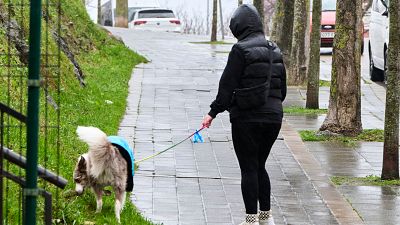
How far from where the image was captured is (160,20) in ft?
129

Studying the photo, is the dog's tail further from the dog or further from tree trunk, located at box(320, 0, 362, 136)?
tree trunk, located at box(320, 0, 362, 136)

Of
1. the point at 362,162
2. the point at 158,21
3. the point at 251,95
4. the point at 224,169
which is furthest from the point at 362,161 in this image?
the point at 158,21

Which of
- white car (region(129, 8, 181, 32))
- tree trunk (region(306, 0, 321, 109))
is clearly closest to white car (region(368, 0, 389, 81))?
tree trunk (region(306, 0, 321, 109))

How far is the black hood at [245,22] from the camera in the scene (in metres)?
8.45

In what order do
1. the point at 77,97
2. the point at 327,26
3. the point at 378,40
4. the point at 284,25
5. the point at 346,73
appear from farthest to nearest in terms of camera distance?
1. the point at 327,26
2. the point at 378,40
3. the point at 284,25
4. the point at 77,97
5. the point at 346,73

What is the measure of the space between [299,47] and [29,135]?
15044 millimetres

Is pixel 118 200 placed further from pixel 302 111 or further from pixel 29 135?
pixel 302 111

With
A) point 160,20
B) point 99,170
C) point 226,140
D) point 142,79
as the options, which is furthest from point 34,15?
point 160,20

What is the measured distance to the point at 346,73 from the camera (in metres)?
13.6

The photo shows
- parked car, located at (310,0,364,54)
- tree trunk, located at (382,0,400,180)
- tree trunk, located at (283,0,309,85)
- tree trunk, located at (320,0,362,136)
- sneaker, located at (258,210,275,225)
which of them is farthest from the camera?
parked car, located at (310,0,364,54)

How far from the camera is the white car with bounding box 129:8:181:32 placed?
39.2 metres

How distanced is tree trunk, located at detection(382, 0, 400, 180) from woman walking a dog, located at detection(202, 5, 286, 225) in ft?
7.58

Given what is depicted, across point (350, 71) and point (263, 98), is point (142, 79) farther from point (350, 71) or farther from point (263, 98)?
point (263, 98)

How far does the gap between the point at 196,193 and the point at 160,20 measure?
29.8 metres
